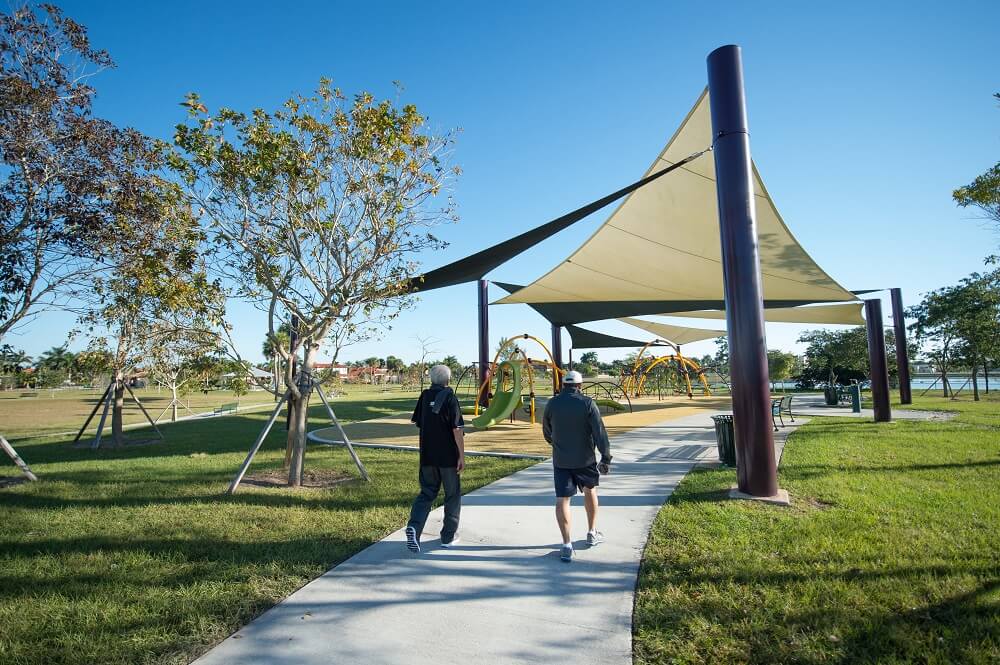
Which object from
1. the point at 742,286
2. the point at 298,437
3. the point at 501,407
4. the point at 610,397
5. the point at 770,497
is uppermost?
the point at 742,286

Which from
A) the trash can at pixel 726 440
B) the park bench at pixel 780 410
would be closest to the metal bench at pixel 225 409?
the park bench at pixel 780 410

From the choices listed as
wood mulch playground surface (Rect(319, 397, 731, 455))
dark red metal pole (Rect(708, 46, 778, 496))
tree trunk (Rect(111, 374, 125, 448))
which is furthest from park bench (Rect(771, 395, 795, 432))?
tree trunk (Rect(111, 374, 125, 448))

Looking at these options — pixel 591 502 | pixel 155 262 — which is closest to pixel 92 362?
pixel 155 262

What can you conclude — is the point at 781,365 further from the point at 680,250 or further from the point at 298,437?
the point at 298,437

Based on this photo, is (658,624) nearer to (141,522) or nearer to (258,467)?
(141,522)

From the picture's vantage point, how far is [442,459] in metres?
4.03

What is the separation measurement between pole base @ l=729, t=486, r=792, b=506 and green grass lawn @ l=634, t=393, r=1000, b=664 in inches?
4.9

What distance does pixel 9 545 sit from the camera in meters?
4.29

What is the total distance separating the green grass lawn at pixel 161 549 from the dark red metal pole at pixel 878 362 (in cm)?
897

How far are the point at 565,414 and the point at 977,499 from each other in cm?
424

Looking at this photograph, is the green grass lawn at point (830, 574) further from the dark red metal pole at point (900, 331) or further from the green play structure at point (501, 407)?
the dark red metal pole at point (900, 331)

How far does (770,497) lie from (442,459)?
330cm

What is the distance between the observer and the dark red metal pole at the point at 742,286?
5035mm

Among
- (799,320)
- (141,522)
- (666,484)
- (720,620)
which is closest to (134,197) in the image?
(141,522)
